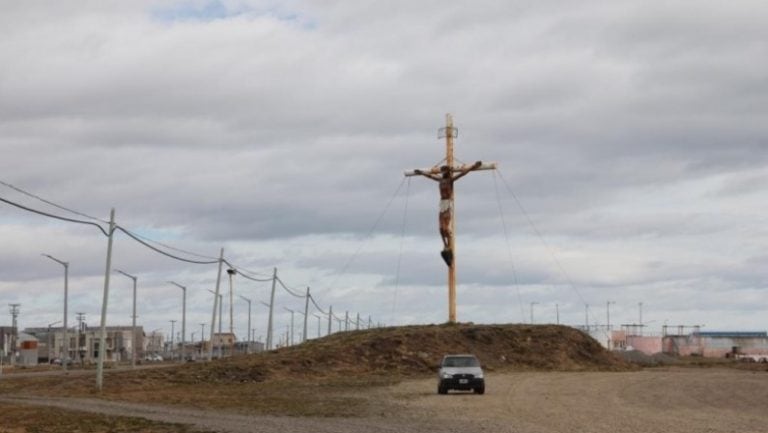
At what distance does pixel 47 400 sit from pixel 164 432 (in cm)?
1860

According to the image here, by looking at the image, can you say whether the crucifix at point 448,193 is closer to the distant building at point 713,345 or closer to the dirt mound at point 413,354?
the dirt mound at point 413,354

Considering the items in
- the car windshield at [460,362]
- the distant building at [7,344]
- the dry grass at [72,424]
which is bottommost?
the dry grass at [72,424]

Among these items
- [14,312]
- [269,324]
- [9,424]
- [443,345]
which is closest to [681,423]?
[9,424]

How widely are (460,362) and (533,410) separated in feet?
39.9

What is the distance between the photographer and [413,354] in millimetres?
67500

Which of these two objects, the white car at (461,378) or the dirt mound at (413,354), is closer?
the white car at (461,378)

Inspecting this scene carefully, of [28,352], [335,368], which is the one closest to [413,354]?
[335,368]

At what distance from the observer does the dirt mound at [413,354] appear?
61663 mm

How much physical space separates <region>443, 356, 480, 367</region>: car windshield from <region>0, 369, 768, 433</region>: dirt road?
1.49 meters

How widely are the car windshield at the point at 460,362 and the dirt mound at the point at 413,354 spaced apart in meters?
16.1

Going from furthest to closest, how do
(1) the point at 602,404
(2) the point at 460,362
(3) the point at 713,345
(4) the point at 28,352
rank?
1. (4) the point at 28,352
2. (3) the point at 713,345
3. (2) the point at 460,362
4. (1) the point at 602,404

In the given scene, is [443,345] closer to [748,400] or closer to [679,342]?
[748,400]

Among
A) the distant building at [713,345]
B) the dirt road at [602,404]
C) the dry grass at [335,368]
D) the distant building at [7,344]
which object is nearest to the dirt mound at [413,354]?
the dry grass at [335,368]

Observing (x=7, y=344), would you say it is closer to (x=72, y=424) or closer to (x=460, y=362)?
(x=460, y=362)
